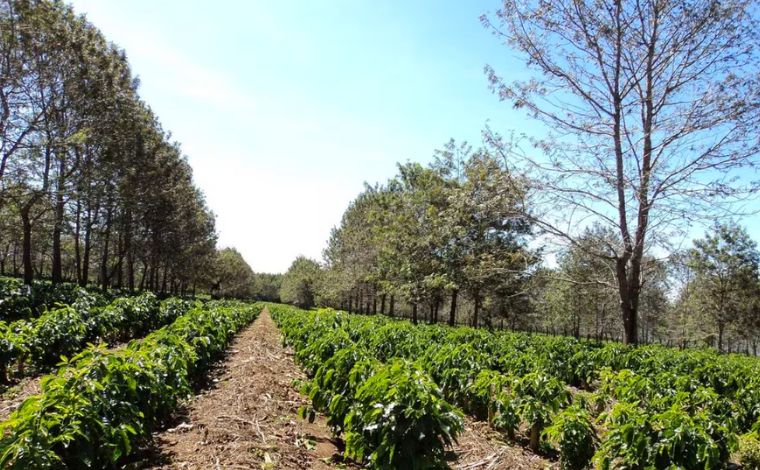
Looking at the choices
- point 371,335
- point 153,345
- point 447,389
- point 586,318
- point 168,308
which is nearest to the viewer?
point 153,345

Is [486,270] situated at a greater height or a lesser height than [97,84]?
lesser

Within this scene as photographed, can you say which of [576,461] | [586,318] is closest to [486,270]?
[576,461]

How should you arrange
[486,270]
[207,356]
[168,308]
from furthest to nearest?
1. [486,270]
2. [168,308]
3. [207,356]

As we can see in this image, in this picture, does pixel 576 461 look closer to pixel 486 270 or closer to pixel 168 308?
pixel 486 270

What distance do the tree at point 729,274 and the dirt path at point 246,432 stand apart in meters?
37.1

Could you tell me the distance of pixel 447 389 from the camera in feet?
25.3

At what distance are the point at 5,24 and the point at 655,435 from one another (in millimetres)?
25508

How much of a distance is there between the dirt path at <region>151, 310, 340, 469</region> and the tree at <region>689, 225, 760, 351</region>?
122 feet

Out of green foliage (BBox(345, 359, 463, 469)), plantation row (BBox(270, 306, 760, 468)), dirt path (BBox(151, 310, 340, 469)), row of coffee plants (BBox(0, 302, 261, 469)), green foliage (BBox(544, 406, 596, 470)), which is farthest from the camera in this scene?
green foliage (BBox(544, 406, 596, 470))

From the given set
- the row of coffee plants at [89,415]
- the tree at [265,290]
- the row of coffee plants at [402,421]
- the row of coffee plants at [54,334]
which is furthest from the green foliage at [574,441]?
the tree at [265,290]

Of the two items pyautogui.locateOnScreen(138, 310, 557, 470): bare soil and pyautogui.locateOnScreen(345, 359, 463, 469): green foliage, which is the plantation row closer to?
pyautogui.locateOnScreen(345, 359, 463, 469): green foliage

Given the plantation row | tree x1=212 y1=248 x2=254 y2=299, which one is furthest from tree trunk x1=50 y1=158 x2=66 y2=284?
tree x1=212 y1=248 x2=254 y2=299

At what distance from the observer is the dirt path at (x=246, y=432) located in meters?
4.64

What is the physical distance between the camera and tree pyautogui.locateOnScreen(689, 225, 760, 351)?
34875 mm
